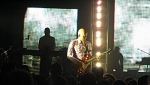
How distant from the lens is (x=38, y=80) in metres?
4.07

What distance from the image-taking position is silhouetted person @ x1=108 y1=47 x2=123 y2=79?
26.9 ft

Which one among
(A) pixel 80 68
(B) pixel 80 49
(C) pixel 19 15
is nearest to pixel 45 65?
(A) pixel 80 68

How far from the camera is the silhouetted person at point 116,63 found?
8.20 m

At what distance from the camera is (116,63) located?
8555mm

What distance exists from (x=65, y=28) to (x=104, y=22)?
2.04 m

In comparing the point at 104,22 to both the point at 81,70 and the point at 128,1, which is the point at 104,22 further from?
the point at 81,70

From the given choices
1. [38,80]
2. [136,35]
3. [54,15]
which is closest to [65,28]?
[54,15]

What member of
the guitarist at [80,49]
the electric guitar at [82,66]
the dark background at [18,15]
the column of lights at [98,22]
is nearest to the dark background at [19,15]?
the dark background at [18,15]

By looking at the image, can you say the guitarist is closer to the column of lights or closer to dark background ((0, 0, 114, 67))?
the column of lights

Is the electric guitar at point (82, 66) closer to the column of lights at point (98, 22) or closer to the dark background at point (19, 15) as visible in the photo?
the column of lights at point (98, 22)

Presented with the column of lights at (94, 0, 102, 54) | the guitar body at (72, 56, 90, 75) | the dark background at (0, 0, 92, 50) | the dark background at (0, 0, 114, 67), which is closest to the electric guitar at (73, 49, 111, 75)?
the guitar body at (72, 56, 90, 75)

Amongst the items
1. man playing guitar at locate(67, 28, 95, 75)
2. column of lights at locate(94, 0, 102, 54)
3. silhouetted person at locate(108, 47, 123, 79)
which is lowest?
silhouetted person at locate(108, 47, 123, 79)

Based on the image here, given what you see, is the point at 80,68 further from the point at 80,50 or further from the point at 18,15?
the point at 18,15

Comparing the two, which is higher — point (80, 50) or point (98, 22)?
point (98, 22)
